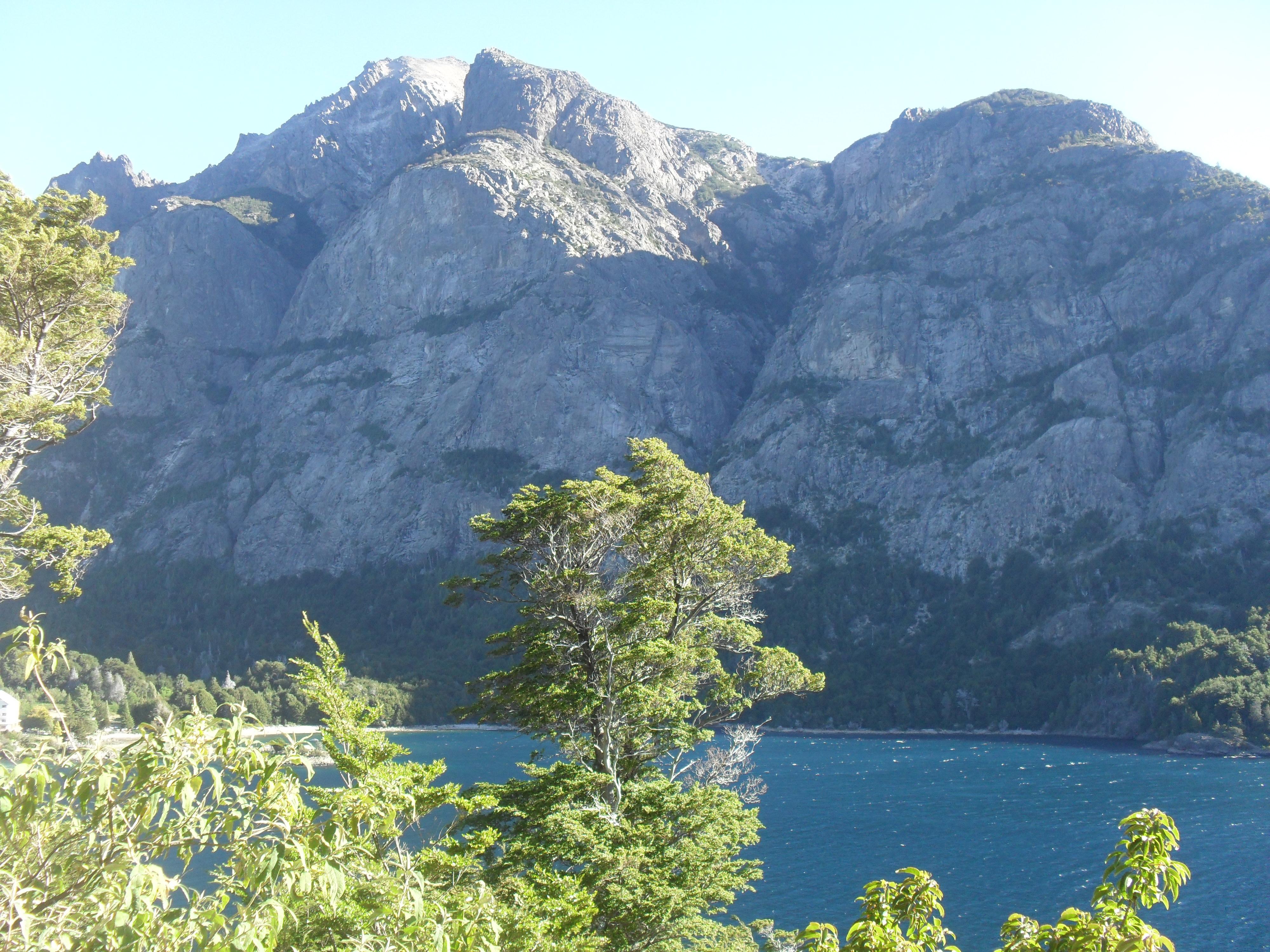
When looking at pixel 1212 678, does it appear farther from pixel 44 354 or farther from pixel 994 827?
pixel 44 354

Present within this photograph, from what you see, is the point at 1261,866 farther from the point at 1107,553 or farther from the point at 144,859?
the point at 1107,553

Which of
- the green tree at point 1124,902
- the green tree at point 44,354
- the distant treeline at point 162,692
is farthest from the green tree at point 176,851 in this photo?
the distant treeline at point 162,692

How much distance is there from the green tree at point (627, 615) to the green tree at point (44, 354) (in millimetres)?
8784

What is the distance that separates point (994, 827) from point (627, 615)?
6655 cm

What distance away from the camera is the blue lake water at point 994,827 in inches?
2068

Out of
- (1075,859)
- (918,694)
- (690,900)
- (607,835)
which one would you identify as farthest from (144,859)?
(918,694)

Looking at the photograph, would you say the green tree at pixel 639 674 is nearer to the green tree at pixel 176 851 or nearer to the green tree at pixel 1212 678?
the green tree at pixel 176 851

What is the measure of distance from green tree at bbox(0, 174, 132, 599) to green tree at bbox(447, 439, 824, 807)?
8784 millimetres

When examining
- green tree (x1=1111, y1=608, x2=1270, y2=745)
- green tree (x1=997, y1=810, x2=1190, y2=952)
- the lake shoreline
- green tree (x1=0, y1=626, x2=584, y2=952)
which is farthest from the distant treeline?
green tree (x1=997, y1=810, x2=1190, y2=952)

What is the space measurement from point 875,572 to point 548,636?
178 m

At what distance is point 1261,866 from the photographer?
6066 centimetres

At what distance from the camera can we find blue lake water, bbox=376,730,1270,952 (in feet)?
172

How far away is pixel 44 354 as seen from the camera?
69.1ft

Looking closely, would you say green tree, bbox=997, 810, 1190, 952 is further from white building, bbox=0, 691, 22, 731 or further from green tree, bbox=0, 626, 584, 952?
white building, bbox=0, 691, 22, 731
